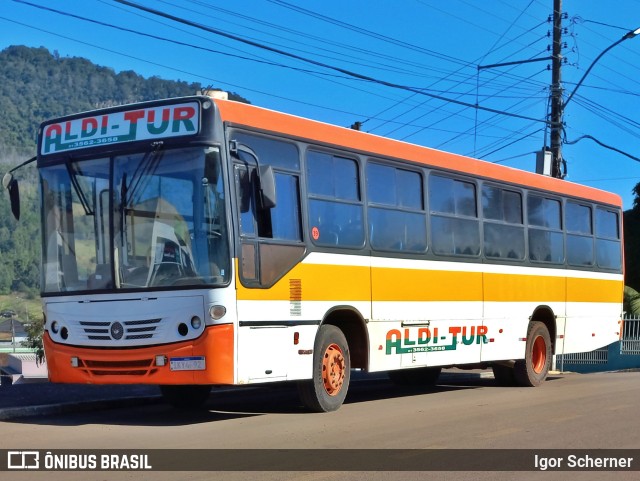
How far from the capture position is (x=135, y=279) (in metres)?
11.2

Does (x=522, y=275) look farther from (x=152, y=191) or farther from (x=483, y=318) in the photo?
(x=152, y=191)

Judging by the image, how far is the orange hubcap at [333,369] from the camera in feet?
40.8

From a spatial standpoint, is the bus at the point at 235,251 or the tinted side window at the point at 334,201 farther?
the tinted side window at the point at 334,201

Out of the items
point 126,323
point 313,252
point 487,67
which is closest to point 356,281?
point 313,252

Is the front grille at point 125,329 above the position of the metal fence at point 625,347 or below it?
above

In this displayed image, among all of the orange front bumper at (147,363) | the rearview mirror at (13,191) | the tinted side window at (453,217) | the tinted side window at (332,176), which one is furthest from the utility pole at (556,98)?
the orange front bumper at (147,363)

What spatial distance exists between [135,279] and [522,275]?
8.14m

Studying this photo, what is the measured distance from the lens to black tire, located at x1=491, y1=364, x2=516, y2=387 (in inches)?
698

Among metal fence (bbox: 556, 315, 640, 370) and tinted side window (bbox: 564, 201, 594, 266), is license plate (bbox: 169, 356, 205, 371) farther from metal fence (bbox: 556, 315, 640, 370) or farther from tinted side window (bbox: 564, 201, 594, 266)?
metal fence (bbox: 556, 315, 640, 370)

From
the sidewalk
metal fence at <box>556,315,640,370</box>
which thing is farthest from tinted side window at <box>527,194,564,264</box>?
metal fence at <box>556,315,640,370</box>

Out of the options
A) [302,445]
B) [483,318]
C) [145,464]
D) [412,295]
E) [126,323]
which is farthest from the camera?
[483,318]

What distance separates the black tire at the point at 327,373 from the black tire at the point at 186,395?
5.45ft

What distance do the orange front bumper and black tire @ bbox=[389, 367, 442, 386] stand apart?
7.71m

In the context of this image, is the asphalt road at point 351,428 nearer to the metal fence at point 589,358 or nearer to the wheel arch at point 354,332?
the wheel arch at point 354,332
